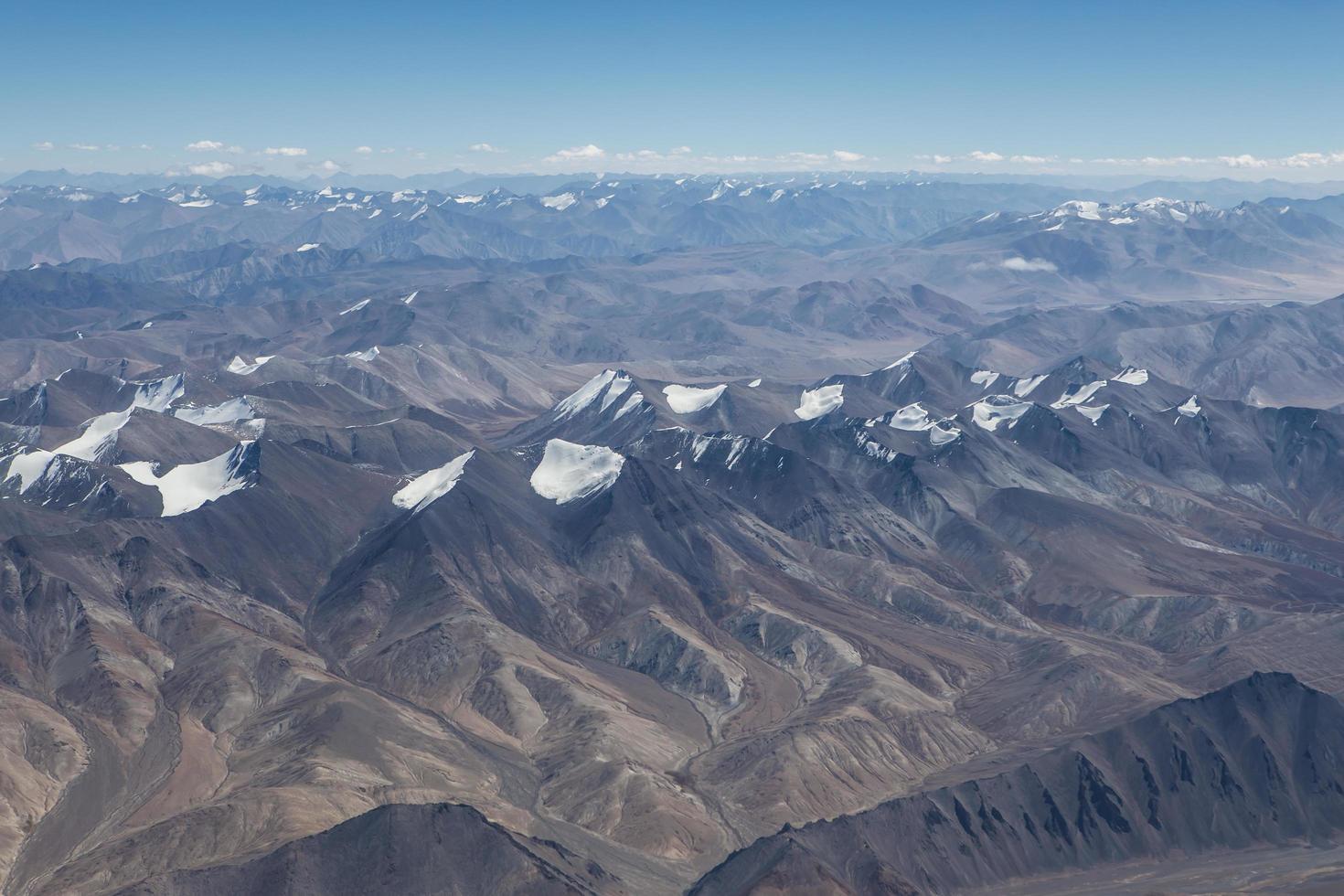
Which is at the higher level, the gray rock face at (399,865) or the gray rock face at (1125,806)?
the gray rock face at (399,865)

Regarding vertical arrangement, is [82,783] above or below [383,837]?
below

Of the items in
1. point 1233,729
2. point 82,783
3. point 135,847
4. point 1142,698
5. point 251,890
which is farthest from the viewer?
point 1142,698

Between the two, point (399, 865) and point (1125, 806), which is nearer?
point (399, 865)

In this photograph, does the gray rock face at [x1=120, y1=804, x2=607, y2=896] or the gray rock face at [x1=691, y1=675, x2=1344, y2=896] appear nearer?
the gray rock face at [x1=120, y1=804, x2=607, y2=896]

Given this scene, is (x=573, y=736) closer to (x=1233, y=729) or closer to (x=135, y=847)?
(x=135, y=847)

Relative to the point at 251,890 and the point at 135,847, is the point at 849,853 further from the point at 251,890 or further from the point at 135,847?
the point at 135,847

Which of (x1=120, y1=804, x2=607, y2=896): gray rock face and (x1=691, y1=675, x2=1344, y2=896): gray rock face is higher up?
(x1=120, y1=804, x2=607, y2=896): gray rock face

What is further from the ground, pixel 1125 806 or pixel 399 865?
pixel 399 865

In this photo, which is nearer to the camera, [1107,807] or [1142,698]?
[1107,807]

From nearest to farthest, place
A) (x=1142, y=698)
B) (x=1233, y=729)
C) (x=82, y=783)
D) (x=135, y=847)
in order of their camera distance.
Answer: (x=135, y=847) < (x=82, y=783) < (x=1233, y=729) < (x=1142, y=698)

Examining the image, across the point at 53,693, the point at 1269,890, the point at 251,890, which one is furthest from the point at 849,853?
the point at 53,693

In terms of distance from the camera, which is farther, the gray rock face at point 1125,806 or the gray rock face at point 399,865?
the gray rock face at point 1125,806
